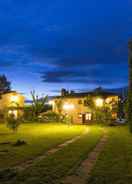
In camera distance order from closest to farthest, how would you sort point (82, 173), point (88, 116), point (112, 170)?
point (82, 173) → point (112, 170) → point (88, 116)

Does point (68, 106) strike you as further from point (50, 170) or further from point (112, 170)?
point (50, 170)

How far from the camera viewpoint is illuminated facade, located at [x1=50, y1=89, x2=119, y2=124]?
5469 centimetres

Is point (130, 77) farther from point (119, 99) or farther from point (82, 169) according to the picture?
point (119, 99)

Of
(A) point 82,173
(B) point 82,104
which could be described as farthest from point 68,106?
(A) point 82,173

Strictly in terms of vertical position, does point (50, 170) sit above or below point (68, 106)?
below

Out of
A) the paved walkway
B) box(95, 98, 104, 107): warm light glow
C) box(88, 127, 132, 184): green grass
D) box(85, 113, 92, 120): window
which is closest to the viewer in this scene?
the paved walkway

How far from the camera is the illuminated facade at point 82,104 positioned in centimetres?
5469

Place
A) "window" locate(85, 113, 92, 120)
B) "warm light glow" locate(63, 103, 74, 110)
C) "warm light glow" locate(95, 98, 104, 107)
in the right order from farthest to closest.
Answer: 1. "warm light glow" locate(63, 103, 74, 110)
2. "window" locate(85, 113, 92, 120)
3. "warm light glow" locate(95, 98, 104, 107)

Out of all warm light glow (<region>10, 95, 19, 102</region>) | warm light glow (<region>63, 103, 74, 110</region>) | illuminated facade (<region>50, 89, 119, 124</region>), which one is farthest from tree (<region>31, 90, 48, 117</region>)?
warm light glow (<region>63, 103, 74, 110</region>)

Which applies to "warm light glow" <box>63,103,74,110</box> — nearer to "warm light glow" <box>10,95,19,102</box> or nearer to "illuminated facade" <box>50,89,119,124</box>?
"illuminated facade" <box>50,89,119,124</box>

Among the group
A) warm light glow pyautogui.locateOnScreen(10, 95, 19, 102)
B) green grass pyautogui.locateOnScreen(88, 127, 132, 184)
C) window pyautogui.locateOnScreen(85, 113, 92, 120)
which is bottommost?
green grass pyautogui.locateOnScreen(88, 127, 132, 184)

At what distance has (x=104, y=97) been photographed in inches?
2247

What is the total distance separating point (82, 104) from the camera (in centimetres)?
5747

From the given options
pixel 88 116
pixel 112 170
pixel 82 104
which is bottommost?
pixel 112 170
